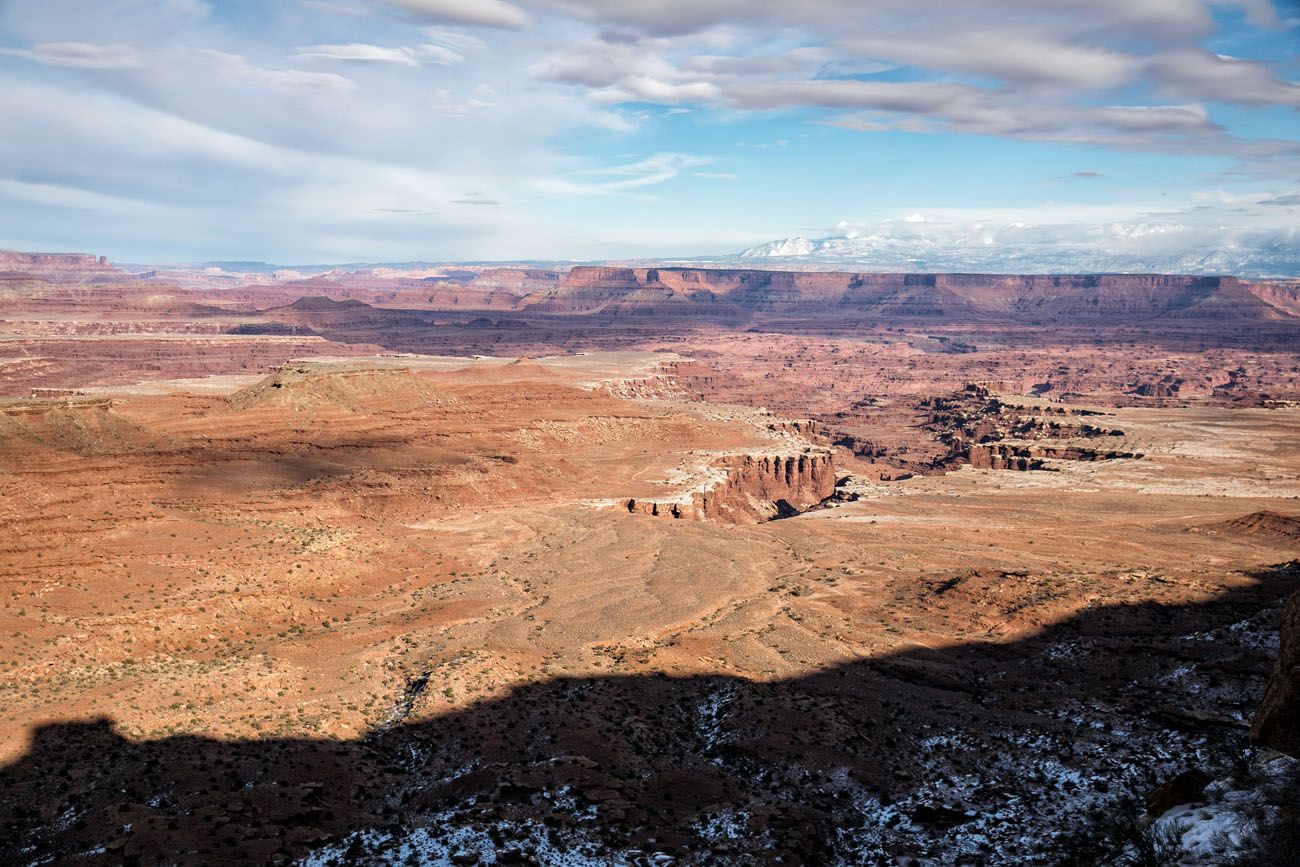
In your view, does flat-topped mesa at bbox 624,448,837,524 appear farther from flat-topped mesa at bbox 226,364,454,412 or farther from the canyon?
flat-topped mesa at bbox 226,364,454,412

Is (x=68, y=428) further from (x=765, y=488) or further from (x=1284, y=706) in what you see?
(x=1284, y=706)

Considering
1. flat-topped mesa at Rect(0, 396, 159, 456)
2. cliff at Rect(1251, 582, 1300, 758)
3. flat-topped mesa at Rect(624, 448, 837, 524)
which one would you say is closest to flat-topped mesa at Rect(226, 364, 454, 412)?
flat-topped mesa at Rect(0, 396, 159, 456)

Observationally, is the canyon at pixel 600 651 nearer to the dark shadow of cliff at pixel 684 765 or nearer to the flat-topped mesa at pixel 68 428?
the dark shadow of cliff at pixel 684 765

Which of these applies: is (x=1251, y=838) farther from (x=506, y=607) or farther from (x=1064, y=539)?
(x=1064, y=539)

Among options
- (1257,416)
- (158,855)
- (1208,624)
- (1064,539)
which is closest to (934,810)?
(158,855)

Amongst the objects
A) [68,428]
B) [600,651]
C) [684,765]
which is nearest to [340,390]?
[68,428]
